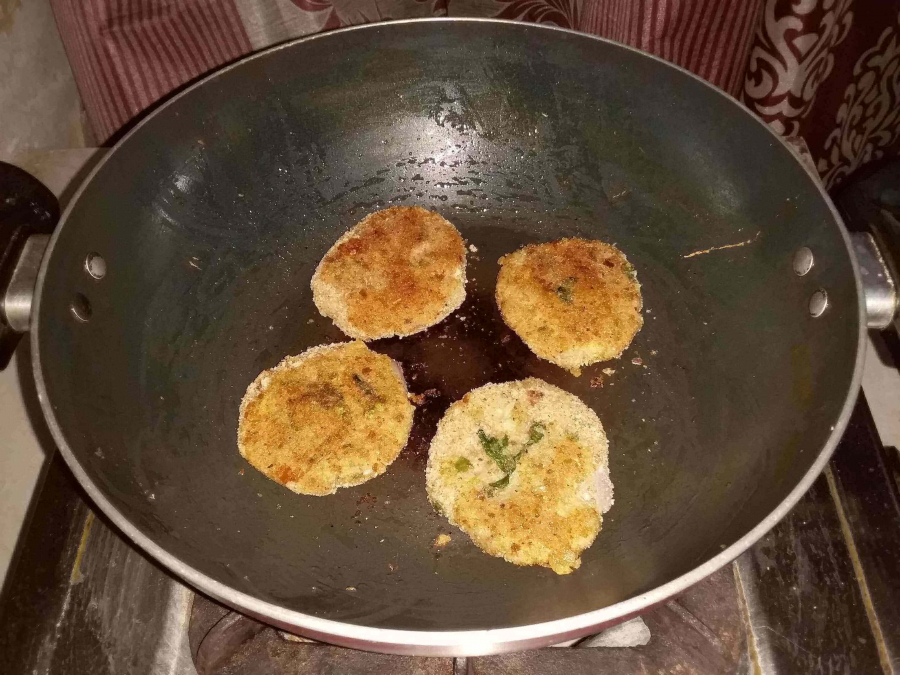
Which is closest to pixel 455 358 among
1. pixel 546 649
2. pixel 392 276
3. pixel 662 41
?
pixel 392 276

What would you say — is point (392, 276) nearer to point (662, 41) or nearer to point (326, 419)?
point (326, 419)

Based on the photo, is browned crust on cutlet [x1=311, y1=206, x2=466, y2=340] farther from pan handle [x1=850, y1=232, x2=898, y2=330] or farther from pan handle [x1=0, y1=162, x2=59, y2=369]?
pan handle [x1=850, y1=232, x2=898, y2=330]

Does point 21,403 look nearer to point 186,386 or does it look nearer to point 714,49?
point 186,386

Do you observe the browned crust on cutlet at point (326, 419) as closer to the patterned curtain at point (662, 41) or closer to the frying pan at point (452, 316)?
the frying pan at point (452, 316)

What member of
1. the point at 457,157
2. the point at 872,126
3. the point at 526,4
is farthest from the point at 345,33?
the point at 872,126

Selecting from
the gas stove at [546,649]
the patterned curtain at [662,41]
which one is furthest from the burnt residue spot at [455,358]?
the patterned curtain at [662,41]

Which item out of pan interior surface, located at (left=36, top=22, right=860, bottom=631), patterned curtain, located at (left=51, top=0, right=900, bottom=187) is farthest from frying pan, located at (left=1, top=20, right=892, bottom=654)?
patterned curtain, located at (left=51, top=0, right=900, bottom=187)
